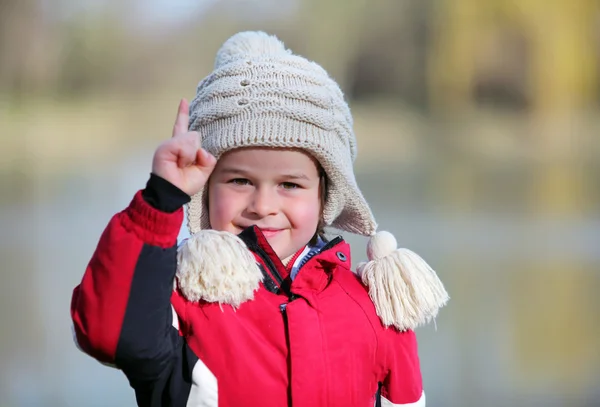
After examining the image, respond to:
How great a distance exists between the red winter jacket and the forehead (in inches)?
3.7

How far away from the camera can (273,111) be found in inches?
42.6

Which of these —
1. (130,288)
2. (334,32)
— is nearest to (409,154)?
(334,32)

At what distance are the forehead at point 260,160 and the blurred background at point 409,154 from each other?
103 centimetres

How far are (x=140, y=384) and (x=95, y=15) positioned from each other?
12.6 meters

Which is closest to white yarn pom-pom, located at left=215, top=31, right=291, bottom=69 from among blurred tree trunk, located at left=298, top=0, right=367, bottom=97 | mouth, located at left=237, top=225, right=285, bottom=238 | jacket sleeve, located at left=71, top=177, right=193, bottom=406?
mouth, located at left=237, top=225, right=285, bottom=238

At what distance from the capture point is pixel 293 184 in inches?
43.1

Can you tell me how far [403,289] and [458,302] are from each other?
1.86 meters

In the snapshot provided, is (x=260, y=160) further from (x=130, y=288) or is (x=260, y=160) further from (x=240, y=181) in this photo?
(x=130, y=288)

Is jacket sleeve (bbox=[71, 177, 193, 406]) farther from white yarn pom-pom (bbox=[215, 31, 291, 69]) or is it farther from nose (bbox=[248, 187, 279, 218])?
white yarn pom-pom (bbox=[215, 31, 291, 69])

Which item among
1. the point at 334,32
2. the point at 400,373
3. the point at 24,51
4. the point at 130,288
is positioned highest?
the point at 334,32

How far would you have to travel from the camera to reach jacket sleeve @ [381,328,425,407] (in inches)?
40.3

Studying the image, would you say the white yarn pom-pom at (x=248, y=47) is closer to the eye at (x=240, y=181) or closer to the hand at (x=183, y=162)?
the eye at (x=240, y=181)

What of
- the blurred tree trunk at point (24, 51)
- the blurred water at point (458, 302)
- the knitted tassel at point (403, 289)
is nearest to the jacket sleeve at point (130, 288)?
the knitted tassel at point (403, 289)

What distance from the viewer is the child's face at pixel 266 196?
105 centimetres
